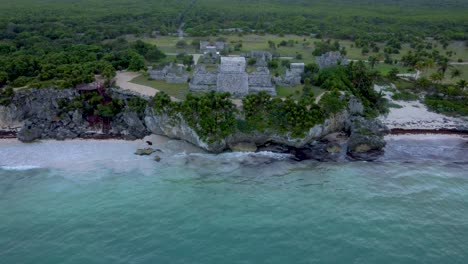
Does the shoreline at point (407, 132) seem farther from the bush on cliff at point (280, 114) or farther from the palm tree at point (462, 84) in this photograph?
the bush on cliff at point (280, 114)

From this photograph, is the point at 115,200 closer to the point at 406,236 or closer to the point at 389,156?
the point at 406,236

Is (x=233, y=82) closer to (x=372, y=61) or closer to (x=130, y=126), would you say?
(x=130, y=126)

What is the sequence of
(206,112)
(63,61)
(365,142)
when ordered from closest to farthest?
1. (365,142)
2. (206,112)
3. (63,61)

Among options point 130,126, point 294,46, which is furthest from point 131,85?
point 294,46

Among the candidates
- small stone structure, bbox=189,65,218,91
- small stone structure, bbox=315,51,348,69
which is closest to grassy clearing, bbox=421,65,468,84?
small stone structure, bbox=315,51,348,69

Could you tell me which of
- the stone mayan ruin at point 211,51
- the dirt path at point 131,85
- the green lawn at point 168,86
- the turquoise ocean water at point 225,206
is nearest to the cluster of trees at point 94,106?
the dirt path at point 131,85

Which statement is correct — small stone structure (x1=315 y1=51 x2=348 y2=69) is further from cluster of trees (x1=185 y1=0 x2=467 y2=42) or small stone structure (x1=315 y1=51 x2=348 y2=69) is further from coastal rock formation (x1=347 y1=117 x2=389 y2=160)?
cluster of trees (x1=185 y1=0 x2=467 y2=42)
